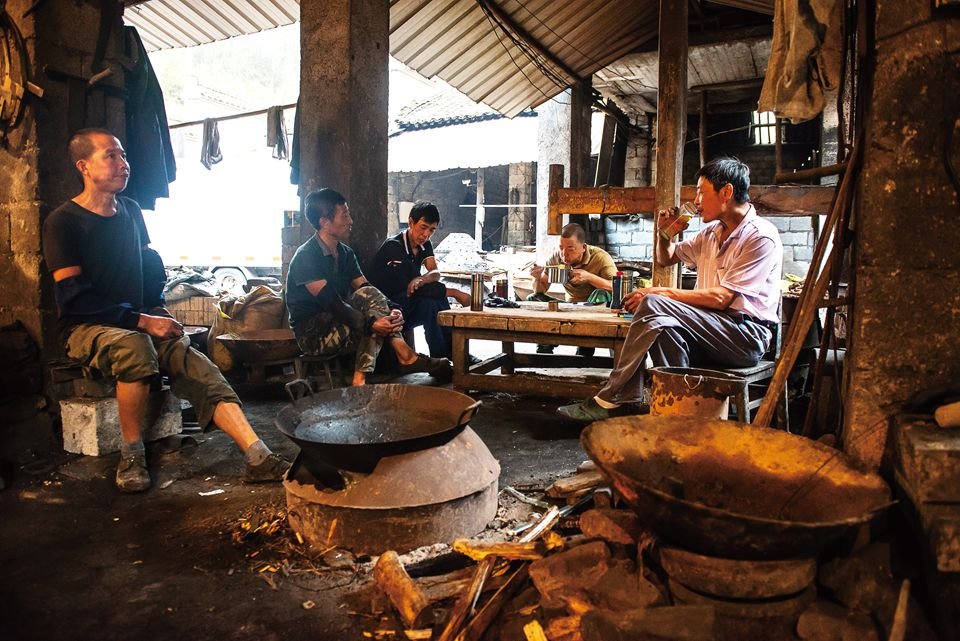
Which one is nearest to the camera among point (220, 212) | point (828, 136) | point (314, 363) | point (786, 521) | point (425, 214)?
point (786, 521)

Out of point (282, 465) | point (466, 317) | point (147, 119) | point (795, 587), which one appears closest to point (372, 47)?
point (147, 119)

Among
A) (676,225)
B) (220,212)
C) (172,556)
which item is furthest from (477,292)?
(220,212)

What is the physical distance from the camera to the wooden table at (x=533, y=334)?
4.93 metres

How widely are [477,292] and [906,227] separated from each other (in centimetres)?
350

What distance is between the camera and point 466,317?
5.39m

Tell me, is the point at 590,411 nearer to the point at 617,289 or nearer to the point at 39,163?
the point at 617,289

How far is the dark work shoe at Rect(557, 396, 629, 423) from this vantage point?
451 centimetres

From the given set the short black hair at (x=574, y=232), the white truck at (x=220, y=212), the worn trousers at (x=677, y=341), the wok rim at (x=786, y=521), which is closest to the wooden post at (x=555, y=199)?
the short black hair at (x=574, y=232)

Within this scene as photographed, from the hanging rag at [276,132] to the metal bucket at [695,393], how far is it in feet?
33.9

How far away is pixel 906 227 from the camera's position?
241 cm

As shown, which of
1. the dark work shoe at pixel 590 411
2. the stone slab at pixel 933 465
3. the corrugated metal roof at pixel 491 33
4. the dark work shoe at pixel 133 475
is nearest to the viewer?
the stone slab at pixel 933 465

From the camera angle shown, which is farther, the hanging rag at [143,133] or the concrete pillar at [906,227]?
the hanging rag at [143,133]

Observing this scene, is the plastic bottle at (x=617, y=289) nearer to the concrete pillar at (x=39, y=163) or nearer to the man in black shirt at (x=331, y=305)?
the man in black shirt at (x=331, y=305)

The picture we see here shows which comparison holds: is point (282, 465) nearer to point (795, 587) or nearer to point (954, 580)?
point (795, 587)
